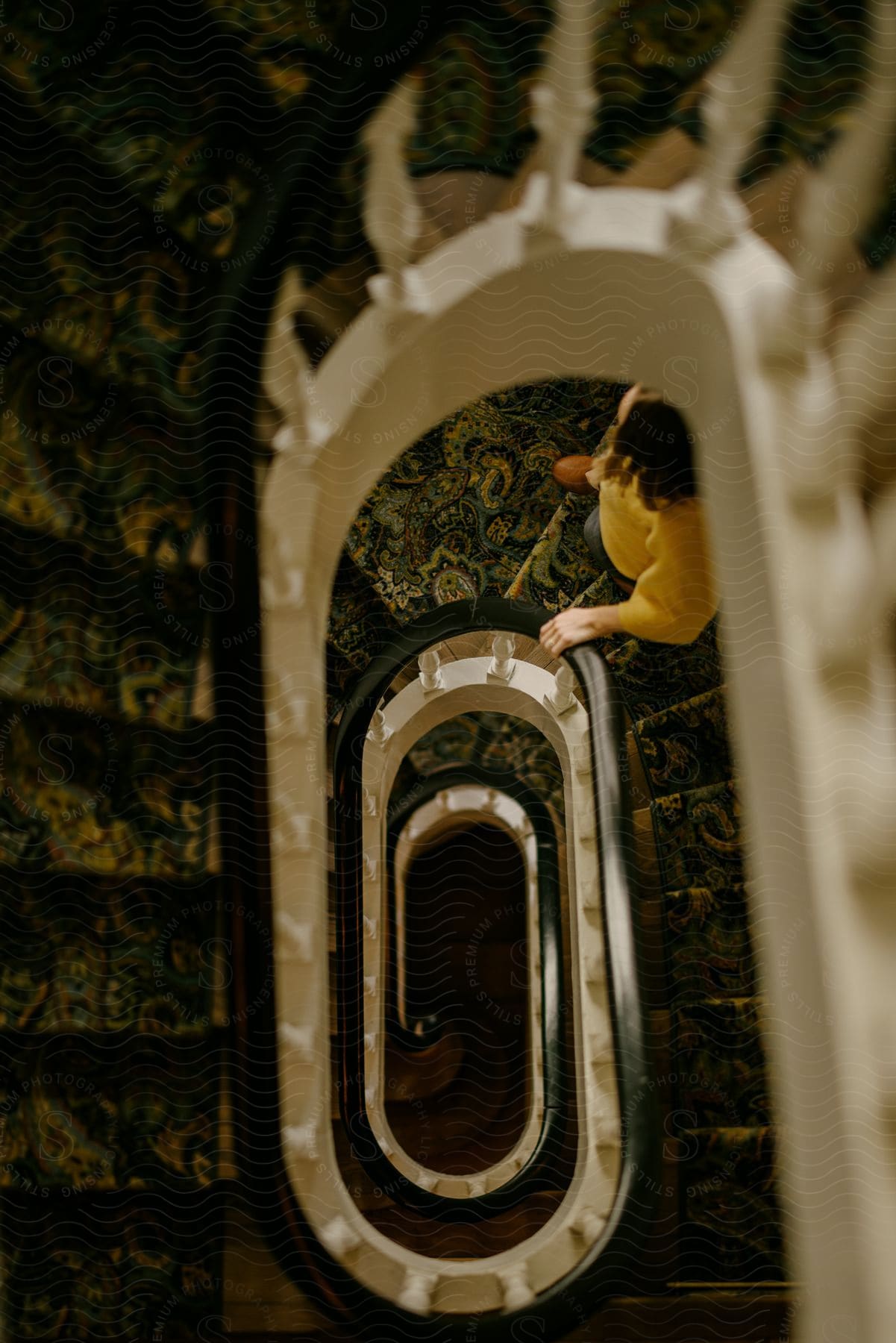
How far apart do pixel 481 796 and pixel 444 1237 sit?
16.9 inches

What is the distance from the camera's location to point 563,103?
1000mm

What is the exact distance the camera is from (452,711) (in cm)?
104

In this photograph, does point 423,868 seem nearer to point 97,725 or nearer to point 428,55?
point 97,725

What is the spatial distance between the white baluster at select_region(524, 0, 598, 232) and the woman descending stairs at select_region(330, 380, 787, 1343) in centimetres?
20

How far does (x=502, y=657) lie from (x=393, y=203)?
54cm

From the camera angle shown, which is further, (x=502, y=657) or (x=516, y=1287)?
(x=502, y=657)

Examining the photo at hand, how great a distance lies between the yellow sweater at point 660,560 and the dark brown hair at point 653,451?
1 cm

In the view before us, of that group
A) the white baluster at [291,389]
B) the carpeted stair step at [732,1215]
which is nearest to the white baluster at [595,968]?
the carpeted stair step at [732,1215]

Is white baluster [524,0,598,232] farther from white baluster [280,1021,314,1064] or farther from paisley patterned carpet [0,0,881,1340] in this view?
white baluster [280,1021,314,1064]

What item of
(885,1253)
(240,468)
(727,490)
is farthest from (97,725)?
(885,1253)

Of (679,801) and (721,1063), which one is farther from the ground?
(679,801)

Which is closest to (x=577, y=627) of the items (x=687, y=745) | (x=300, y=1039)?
(x=687, y=745)

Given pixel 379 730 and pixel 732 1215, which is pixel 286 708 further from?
pixel 732 1215

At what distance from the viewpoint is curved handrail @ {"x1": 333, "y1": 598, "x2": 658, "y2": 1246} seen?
778mm
